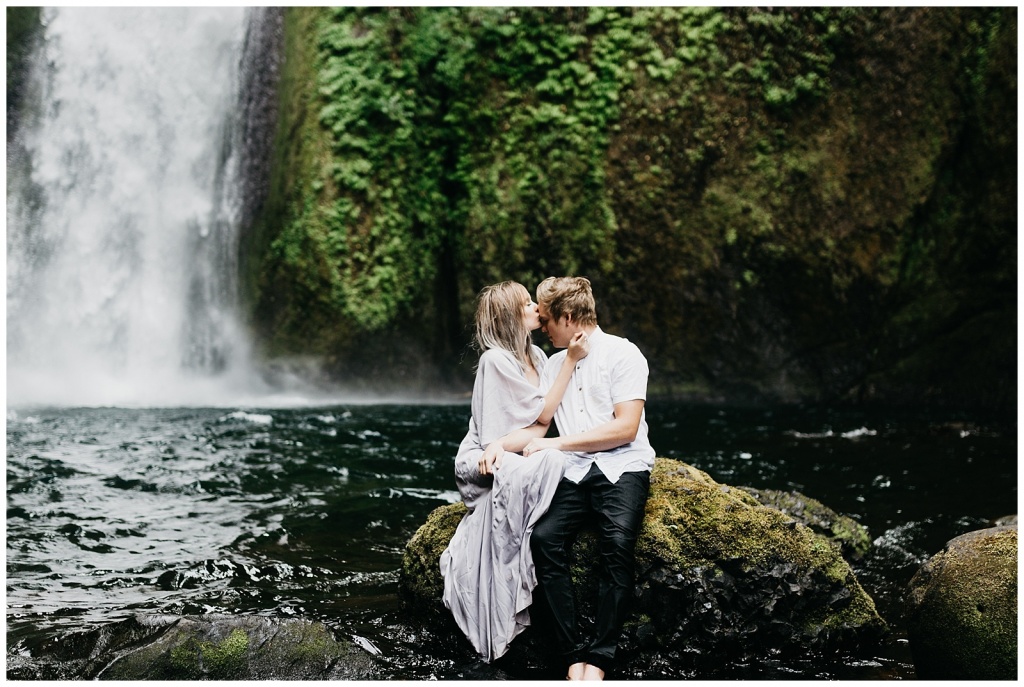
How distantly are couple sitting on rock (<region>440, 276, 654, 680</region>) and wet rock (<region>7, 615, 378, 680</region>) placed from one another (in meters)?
0.60

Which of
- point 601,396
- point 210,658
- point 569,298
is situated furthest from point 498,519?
point 210,658

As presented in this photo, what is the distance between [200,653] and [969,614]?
3408 millimetres

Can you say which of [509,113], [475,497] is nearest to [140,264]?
[509,113]

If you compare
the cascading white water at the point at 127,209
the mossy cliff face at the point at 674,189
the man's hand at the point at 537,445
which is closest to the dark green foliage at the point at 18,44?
the cascading white water at the point at 127,209

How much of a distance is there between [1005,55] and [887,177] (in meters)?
2.22

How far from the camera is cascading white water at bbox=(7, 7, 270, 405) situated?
13688 millimetres

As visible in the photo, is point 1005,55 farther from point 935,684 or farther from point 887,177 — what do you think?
point 935,684

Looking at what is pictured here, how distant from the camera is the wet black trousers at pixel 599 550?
3.62 m

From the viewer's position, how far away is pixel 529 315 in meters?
4.16

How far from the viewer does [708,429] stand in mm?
10312

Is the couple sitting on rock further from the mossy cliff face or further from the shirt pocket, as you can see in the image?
the mossy cliff face

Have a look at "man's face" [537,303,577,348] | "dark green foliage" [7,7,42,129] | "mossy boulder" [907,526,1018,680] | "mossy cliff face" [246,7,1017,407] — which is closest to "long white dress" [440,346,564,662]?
"man's face" [537,303,577,348]

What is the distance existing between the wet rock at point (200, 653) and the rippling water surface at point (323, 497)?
223 millimetres

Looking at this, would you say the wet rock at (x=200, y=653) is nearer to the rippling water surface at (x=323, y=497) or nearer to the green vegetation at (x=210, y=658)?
the green vegetation at (x=210, y=658)
